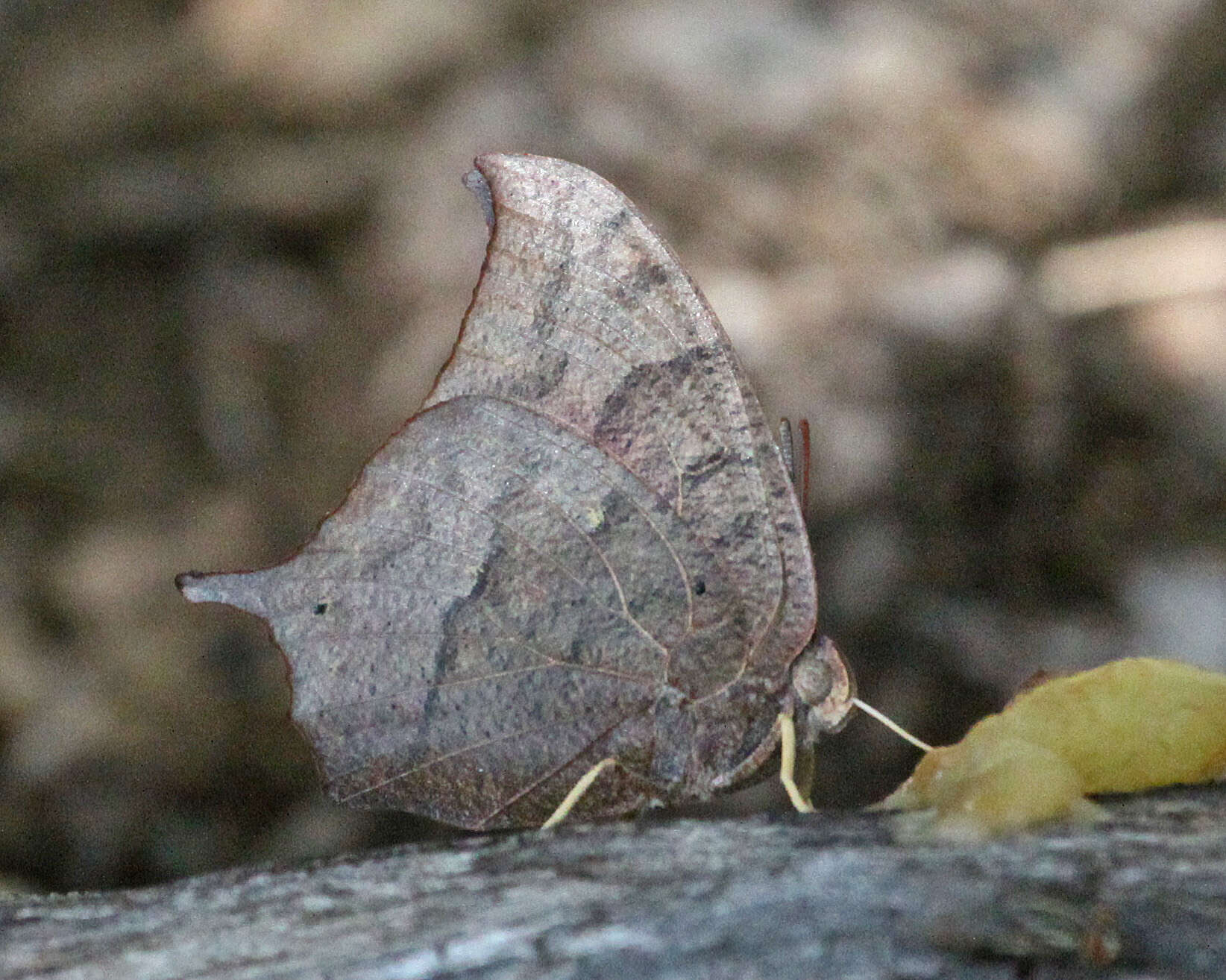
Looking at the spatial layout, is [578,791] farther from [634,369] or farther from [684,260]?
[684,260]

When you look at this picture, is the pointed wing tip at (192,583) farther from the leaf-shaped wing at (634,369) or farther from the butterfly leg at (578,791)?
the butterfly leg at (578,791)

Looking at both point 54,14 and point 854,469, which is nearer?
point 854,469

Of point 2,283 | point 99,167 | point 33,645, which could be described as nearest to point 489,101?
point 99,167

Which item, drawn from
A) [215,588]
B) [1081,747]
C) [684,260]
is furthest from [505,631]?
[684,260]

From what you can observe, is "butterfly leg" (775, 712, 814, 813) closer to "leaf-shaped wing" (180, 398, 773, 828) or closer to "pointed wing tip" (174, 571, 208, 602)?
"leaf-shaped wing" (180, 398, 773, 828)

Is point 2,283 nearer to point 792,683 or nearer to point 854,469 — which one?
point 854,469

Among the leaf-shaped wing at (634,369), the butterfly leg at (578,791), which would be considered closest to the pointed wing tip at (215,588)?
the leaf-shaped wing at (634,369)

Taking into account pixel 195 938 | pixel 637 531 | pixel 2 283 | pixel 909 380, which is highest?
pixel 2 283

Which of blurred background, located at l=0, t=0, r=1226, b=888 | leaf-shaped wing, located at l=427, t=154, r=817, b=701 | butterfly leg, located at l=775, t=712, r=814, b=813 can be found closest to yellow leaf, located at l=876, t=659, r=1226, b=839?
butterfly leg, located at l=775, t=712, r=814, b=813
